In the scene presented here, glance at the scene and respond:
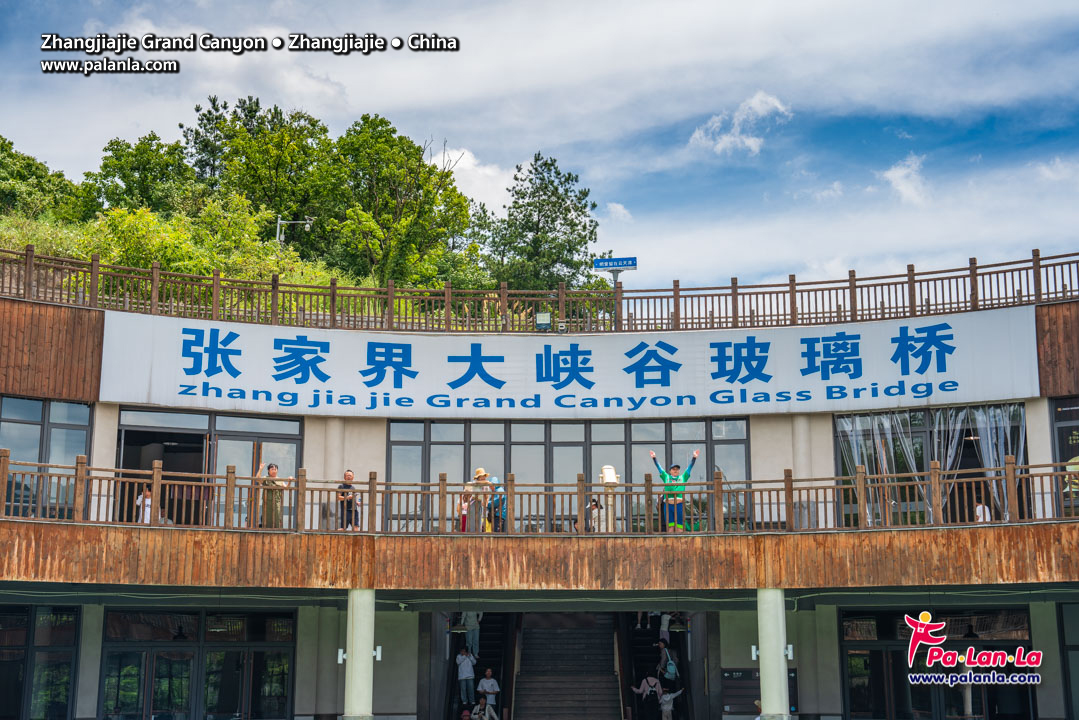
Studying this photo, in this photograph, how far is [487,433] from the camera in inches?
985

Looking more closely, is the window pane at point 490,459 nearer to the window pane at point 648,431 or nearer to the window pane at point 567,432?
the window pane at point 567,432

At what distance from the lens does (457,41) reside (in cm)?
2402

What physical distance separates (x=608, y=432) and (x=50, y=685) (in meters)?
11.9

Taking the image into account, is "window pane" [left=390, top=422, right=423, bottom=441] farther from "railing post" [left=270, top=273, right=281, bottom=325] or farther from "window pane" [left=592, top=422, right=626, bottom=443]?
"window pane" [left=592, top=422, right=626, bottom=443]

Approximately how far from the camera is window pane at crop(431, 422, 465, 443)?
24.9 meters

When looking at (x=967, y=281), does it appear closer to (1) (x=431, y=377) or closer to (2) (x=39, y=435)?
(1) (x=431, y=377)

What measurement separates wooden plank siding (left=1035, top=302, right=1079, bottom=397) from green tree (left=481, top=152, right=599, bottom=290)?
28.3 m

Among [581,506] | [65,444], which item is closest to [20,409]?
[65,444]

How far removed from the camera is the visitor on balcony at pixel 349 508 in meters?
20.3

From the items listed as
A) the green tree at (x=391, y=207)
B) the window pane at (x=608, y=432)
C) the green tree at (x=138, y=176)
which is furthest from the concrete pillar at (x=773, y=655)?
the green tree at (x=138, y=176)

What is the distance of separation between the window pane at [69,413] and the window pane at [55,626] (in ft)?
11.8

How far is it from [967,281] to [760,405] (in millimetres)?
4672

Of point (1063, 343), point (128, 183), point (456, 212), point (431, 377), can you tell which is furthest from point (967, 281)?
point (128, 183)

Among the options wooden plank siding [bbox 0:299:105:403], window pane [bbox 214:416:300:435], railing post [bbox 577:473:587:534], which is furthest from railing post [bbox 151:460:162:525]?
railing post [bbox 577:473:587:534]
